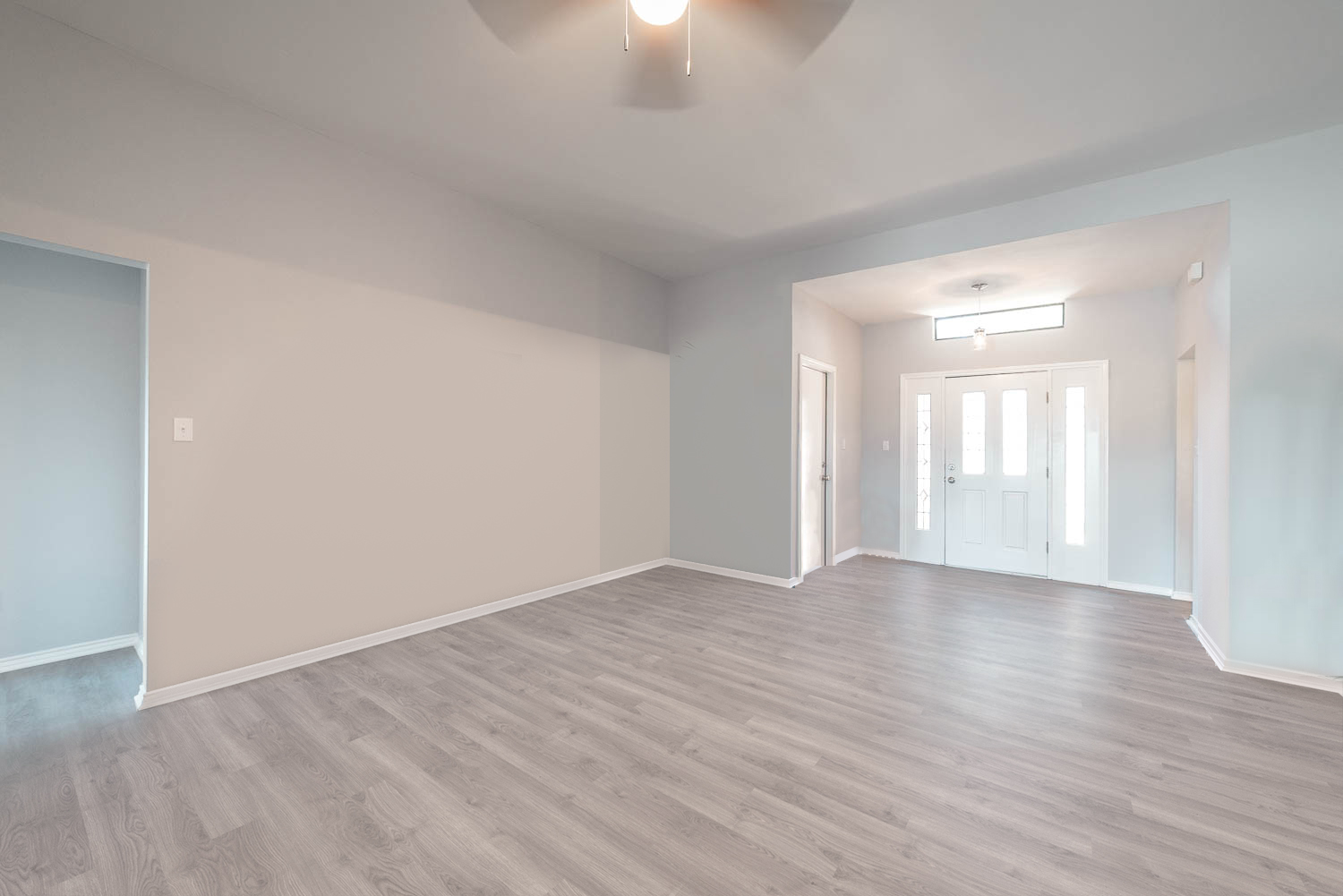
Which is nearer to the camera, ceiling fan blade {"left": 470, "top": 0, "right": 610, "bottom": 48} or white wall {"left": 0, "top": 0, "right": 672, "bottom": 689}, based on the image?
ceiling fan blade {"left": 470, "top": 0, "right": 610, "bottom": 48}

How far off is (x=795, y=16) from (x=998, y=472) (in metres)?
5.04

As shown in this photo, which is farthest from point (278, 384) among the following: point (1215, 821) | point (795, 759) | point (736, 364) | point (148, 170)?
point (1215, 821)

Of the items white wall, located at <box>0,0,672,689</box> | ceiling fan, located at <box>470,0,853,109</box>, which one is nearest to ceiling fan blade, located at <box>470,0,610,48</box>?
ceiling fan, located at <box>470,0,853,109</box>

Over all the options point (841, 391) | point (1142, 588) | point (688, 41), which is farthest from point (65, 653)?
point (1142, 588)

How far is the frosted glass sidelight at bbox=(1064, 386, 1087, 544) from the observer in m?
5.20

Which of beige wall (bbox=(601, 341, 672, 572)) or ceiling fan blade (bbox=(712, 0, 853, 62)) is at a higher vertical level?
ceiling fan blade (bbox=(712, 0, 853, 62))

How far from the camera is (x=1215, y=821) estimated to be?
73.0 inches

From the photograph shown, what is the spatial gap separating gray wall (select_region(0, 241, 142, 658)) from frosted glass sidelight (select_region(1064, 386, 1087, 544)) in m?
7.69

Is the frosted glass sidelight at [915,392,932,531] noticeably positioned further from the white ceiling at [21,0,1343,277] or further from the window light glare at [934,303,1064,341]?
the white ceiling at [21,0,1343,277]

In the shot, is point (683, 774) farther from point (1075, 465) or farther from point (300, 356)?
point (1075, 465)

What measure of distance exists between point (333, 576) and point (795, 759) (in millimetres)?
2904

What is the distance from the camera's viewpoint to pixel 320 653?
3.20 m

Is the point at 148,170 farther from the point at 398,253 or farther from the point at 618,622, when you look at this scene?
the point at 618,622

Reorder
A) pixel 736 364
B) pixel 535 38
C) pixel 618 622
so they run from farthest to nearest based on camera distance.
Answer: pixel 736 364
pixel 618 622
pixel 535 38
